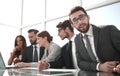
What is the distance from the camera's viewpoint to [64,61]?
2.72 m

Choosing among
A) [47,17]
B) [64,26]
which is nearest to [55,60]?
[64,26]

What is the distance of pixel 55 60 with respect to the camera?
2.73 meters

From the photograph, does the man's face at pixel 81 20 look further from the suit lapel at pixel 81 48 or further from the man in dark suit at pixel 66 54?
the man in dark suit at pixel 66 54

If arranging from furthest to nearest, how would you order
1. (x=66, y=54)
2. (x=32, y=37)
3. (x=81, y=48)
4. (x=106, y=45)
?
(x=32, y=37) → (x=66, y=54) → (x=81, y=48) → (x=106, y=45)

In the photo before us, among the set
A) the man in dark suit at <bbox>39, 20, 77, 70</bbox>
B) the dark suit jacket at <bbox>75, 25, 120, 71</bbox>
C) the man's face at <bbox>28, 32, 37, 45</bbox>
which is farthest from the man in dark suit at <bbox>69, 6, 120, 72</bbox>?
the man's face at <bbox>28, 32, 37, 45</bbox>

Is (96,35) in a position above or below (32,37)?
below

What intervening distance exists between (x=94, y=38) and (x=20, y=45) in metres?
2.37

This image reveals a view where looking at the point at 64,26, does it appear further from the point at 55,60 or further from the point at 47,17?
the point at 47,17

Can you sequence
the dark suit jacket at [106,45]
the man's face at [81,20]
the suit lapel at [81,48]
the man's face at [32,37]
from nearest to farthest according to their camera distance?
the dark suit jacket at [106,45] < the suit lapel at [81,48] < the man's face at [81,20] < the man's face at [32,37]

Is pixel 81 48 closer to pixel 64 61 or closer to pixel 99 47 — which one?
pixel 99 47

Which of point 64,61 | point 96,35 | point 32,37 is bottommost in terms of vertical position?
point 64,61

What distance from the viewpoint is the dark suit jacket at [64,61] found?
258 cm

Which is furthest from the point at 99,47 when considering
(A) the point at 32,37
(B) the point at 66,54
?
(A) the point at 32,37

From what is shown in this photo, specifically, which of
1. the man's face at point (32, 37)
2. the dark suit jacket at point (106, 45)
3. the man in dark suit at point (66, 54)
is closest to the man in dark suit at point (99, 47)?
the dark suit jacket at point (106, 45)
